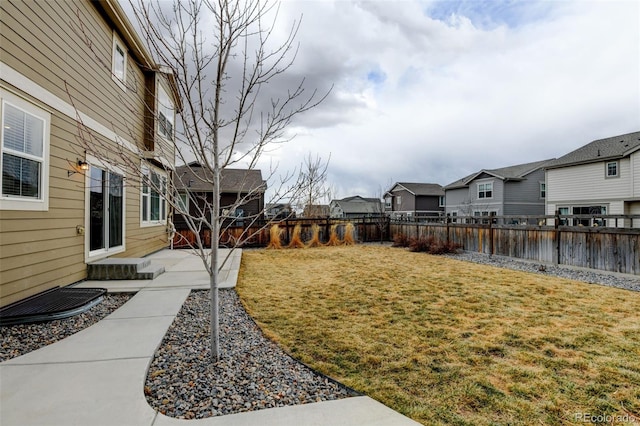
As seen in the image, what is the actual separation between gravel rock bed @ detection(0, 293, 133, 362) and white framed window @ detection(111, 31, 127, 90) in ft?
15.1

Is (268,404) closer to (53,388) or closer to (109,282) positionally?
(53,388)

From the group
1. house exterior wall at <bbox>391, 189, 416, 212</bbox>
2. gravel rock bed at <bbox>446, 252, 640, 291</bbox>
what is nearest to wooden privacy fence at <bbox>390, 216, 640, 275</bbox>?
gravel rock bed at <bbox>446, 252, 640, 291</bbox>

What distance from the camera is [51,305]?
137 inches

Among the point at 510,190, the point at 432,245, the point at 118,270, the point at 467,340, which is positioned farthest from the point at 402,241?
the point at 510,190

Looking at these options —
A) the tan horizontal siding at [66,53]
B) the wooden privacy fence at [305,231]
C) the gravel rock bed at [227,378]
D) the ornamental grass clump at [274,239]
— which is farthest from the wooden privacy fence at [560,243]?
the tan horizontal siding at [66,53]

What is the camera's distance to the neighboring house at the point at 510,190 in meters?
21.1

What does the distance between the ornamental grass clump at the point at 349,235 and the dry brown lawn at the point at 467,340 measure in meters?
7.12

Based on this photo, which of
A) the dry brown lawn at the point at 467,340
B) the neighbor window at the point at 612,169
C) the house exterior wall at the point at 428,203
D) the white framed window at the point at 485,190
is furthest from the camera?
the house exterior wall at the point at 428,203

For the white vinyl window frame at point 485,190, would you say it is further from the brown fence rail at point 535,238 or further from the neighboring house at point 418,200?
the brown fence rail at point 535,238

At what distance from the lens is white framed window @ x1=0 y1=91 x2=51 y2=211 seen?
11.0 ft

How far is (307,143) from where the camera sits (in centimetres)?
689

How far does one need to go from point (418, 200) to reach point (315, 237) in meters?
20.0

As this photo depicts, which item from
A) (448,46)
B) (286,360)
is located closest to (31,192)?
(286,360)

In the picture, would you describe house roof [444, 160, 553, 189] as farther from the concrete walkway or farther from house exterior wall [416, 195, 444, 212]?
the concrete walkway
